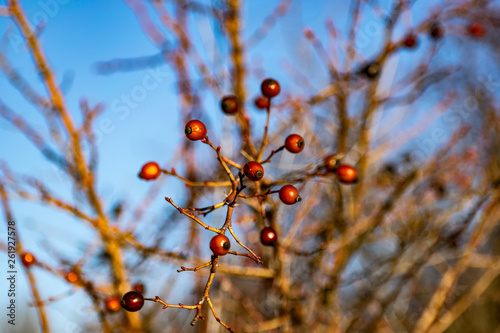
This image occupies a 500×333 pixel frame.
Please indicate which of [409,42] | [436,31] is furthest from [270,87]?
[436,31]

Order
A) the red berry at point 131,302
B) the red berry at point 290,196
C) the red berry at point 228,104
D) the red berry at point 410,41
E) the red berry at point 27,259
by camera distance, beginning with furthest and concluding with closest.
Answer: the red berry at point 410,41
the red berry at point 228,104
the red berry at point 27,259
the red berry at point 290,196
the red berry at point 131,302

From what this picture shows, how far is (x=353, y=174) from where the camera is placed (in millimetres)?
1527

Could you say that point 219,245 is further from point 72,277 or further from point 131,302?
point 72,277

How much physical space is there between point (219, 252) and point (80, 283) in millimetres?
911

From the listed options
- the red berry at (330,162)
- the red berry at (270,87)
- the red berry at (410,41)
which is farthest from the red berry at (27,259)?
the red berry at (410,41)

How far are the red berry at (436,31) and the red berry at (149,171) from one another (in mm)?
2212

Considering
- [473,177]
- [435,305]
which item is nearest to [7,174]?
[435,305]

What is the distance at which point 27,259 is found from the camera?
1.56 metres

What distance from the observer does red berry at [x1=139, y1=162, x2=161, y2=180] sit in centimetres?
143

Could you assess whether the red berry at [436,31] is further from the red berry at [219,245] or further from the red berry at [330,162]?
the red berry at [219,245]

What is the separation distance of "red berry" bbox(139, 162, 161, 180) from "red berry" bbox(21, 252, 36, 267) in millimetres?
627

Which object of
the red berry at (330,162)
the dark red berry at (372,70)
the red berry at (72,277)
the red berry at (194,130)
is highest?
the dark red berry at (372,70)

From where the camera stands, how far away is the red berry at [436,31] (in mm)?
2596

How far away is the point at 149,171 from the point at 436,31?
7.45 ft
